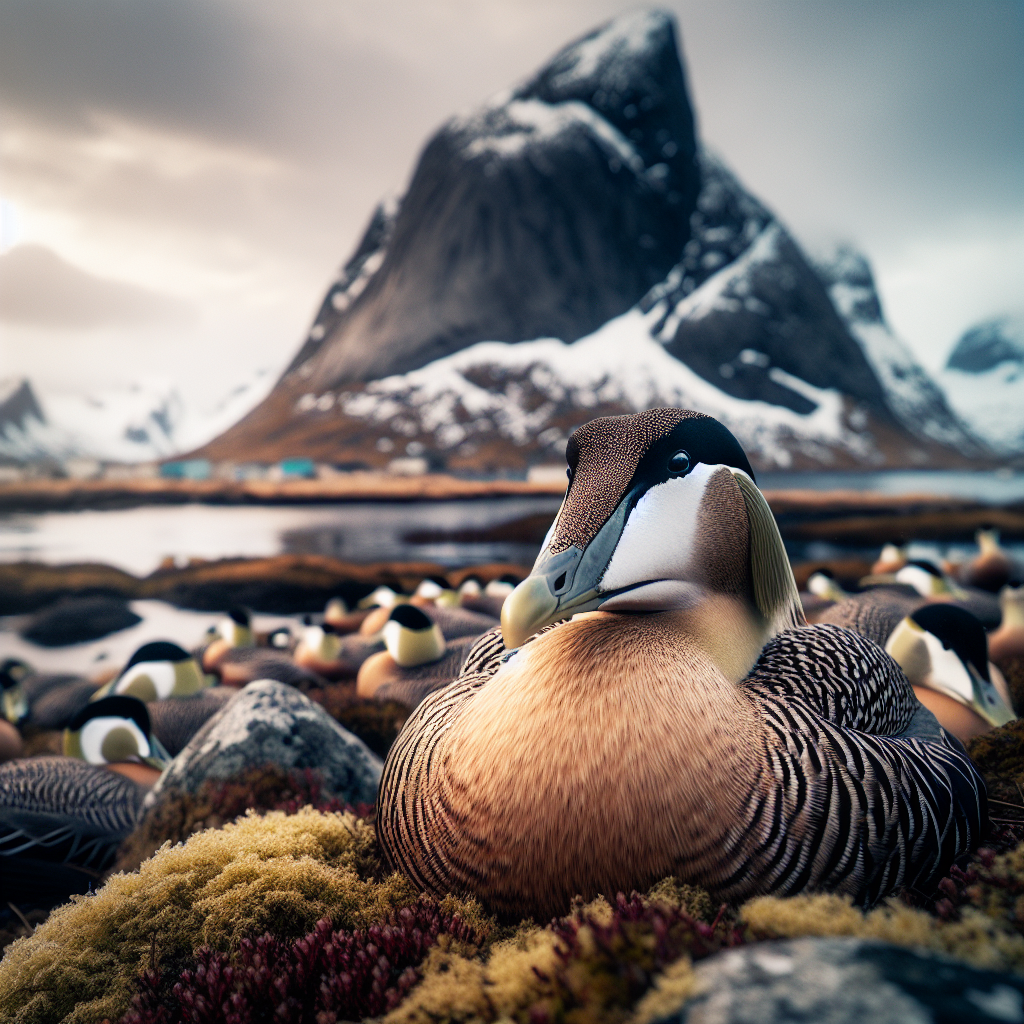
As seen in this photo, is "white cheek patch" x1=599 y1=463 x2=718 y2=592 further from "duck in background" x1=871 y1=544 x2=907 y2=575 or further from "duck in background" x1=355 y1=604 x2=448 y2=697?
"duck in background" x1=871 y1=544 x2=907 y2=575

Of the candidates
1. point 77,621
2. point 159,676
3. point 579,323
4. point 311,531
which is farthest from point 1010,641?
point 77,621

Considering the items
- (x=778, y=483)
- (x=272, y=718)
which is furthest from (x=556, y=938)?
(x=778, y=483)

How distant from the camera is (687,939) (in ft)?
3.97

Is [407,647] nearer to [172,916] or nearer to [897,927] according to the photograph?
[172,916]

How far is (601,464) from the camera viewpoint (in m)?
1.79

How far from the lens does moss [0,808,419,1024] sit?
1.79 metres

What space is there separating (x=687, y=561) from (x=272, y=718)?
2.42 m

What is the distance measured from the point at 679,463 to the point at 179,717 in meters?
5.22

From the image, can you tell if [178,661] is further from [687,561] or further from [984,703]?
[984,703]

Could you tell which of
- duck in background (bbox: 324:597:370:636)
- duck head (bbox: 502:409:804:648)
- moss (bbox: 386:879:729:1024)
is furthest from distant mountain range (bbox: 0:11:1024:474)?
moss (bbox: 386:879:729:1024)

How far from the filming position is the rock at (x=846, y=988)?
93 cm

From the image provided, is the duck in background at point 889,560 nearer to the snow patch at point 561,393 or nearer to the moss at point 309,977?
the snow patch at point 561,393

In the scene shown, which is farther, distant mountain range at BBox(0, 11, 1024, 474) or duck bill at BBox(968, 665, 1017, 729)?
distant mountain range at BBox(0, 11, 1024, 474)

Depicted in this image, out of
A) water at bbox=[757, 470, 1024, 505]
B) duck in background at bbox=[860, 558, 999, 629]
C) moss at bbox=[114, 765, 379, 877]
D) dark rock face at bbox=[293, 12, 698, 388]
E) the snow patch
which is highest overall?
dark rock face at bbox=[293, 12, 698, 388]
